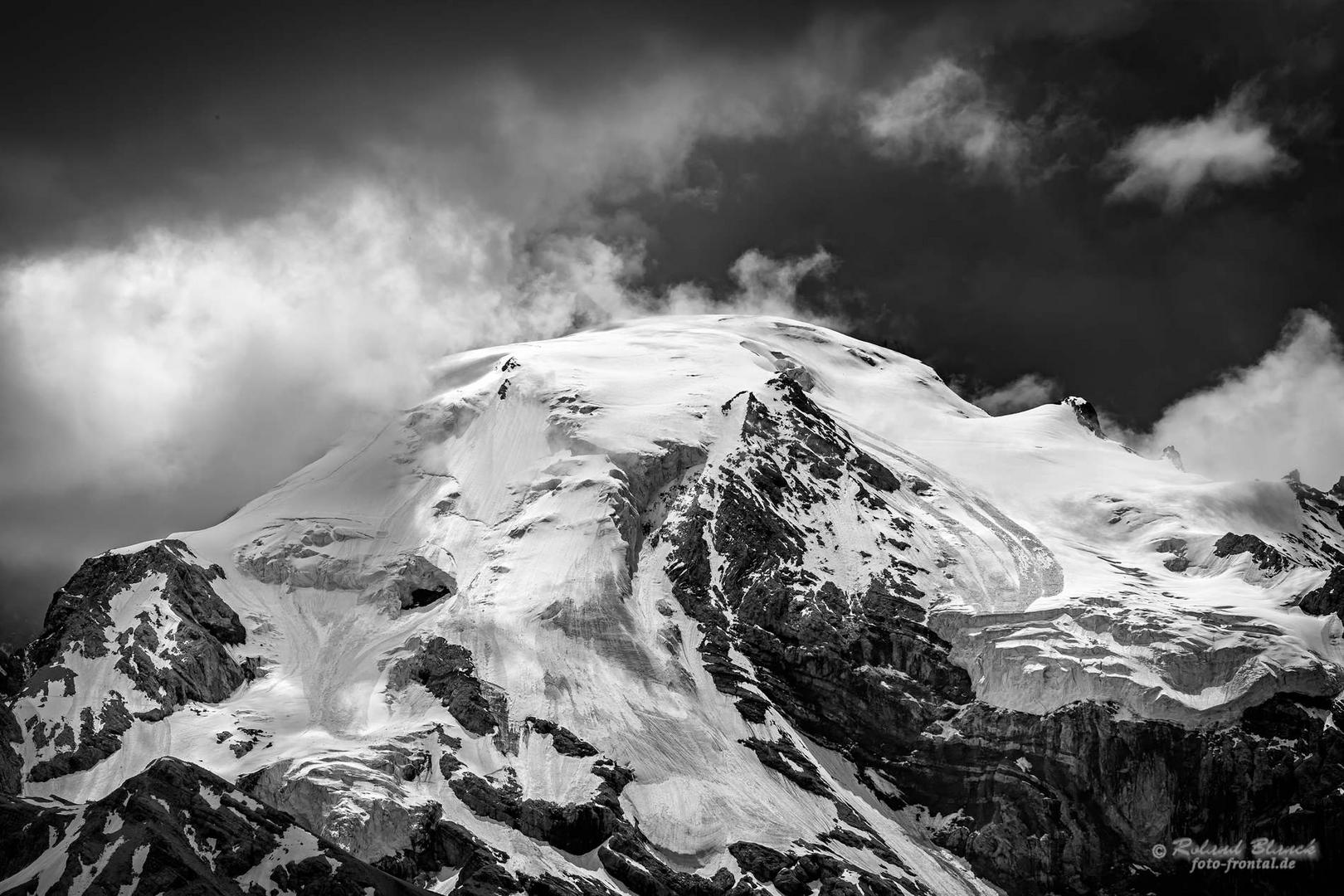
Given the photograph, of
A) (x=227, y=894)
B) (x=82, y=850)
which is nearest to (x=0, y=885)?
(x=82, y=850)

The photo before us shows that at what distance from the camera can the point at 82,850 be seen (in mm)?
199500

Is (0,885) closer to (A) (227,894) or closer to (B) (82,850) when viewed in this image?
(B) (82,850)

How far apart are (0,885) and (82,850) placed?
30.4 feet

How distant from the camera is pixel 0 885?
7682 inches

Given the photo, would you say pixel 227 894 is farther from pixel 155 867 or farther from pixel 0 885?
pixel 0 885

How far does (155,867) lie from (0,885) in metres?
16.8

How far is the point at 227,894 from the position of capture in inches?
7810

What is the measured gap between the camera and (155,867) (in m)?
199

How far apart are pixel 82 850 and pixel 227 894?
17.7 m

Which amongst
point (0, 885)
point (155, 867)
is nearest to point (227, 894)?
point (155, 867)

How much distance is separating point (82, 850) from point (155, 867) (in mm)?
8970
